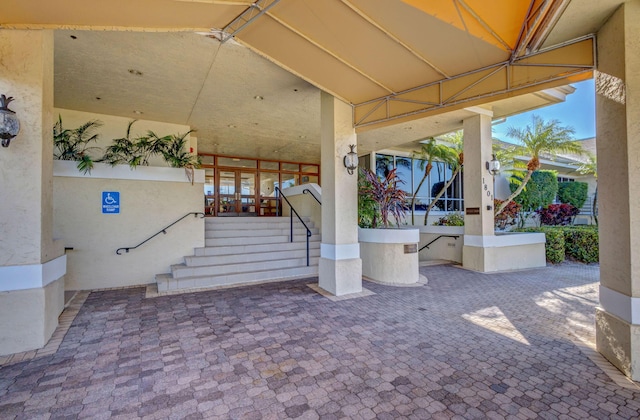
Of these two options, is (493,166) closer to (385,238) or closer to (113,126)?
(385,238)

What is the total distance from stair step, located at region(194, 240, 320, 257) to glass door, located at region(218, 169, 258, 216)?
5.09 metres

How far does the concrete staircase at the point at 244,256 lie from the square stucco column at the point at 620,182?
4.81 meters

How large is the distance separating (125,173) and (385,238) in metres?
5.23

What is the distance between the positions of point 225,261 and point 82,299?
236cm

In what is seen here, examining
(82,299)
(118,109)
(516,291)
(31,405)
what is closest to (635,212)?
(516,291)

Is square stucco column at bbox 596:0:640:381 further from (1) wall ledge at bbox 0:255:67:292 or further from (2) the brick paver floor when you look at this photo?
(1) wall ledge at bbox 0:255:67:292

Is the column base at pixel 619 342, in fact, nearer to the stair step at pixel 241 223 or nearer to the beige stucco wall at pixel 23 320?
the beige stucco wall at pixel 23 320

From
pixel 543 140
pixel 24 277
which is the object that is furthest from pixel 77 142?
pixel 543 140

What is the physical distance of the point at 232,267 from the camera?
234 inches

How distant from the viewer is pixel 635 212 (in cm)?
252

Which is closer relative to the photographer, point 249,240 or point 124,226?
point 124,226

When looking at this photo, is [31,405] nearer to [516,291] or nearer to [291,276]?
[291,276]

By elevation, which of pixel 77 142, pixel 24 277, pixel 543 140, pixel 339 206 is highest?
pixel 543 140

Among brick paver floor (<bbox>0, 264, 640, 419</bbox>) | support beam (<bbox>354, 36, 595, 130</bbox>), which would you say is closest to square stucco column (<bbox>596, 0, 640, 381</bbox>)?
support beam (<bbox>354, 36, 595, 130</bbox>)
